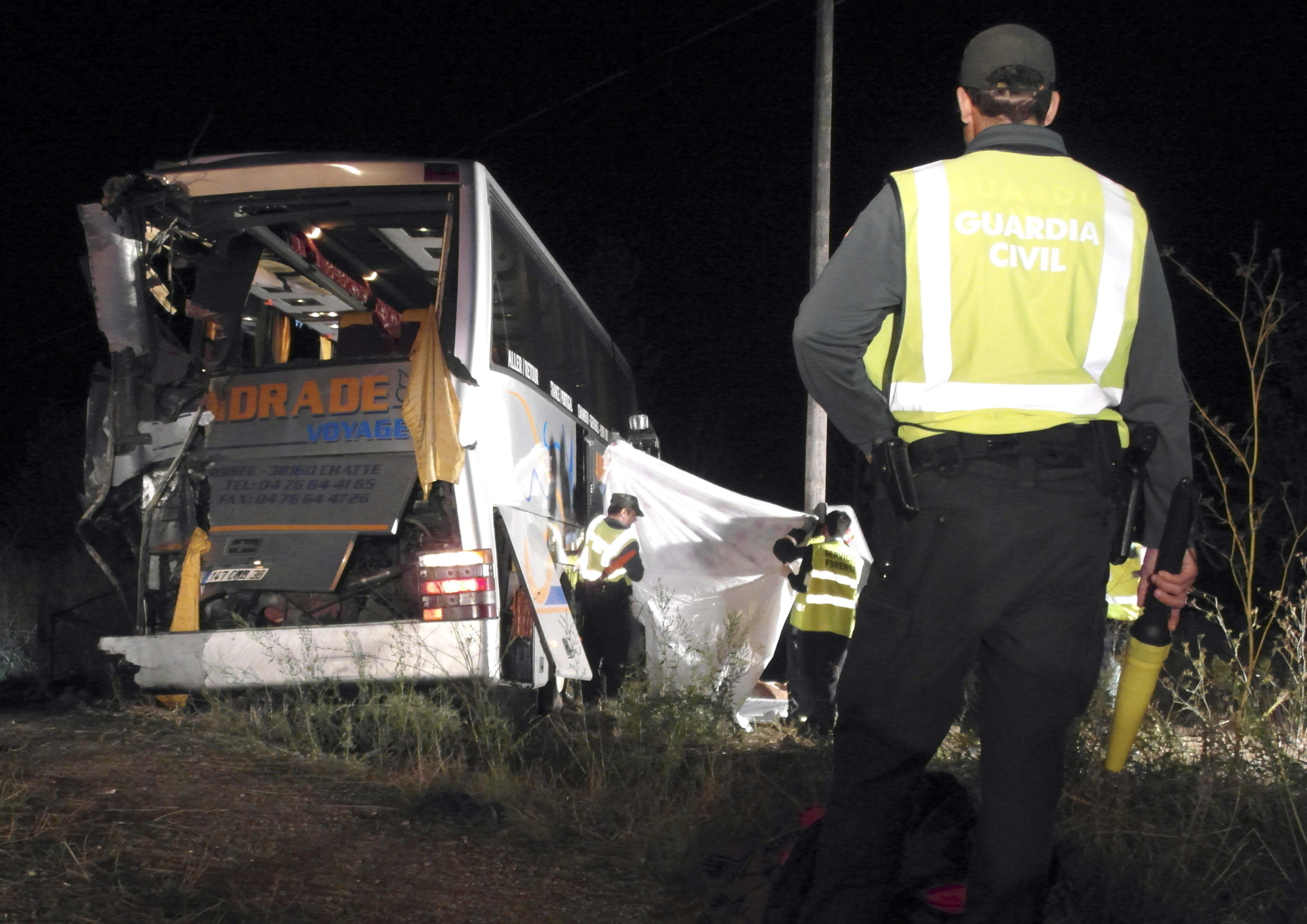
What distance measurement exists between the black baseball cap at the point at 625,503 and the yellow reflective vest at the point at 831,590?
143 centimetres

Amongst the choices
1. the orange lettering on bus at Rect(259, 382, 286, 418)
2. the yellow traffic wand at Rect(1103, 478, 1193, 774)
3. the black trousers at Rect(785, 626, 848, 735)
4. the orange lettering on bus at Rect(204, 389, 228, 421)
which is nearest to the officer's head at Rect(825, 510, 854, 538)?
the black trousers at Rect(785, 626, 848, 735)

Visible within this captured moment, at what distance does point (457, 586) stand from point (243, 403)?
191 centimetres

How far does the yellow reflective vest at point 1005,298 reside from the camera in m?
2.25

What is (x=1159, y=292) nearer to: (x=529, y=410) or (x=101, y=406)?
(x=529, y=410)

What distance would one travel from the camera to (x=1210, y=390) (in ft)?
52.2

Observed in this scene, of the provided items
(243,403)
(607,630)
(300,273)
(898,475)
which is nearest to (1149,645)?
(898,475)

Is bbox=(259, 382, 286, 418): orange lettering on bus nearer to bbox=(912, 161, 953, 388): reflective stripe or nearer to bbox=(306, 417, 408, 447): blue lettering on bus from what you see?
bbox=(306, 417, 408, 447): blue lettering on bus

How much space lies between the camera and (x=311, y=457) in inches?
270

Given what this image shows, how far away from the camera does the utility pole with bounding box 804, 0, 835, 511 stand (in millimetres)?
10719

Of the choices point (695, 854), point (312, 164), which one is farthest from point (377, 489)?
point (695, 854)

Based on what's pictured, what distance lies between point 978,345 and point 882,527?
1.33 feet

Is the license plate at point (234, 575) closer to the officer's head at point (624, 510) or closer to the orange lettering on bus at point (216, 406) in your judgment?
the orange lettering on bus at point (216, 406)

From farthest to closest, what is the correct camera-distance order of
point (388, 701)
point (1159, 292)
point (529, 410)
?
A: 1. point (529, 410)
2. point (388, 701)
3. point (1159, 292)

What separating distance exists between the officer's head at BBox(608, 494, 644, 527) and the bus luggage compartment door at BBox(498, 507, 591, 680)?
1390mm
